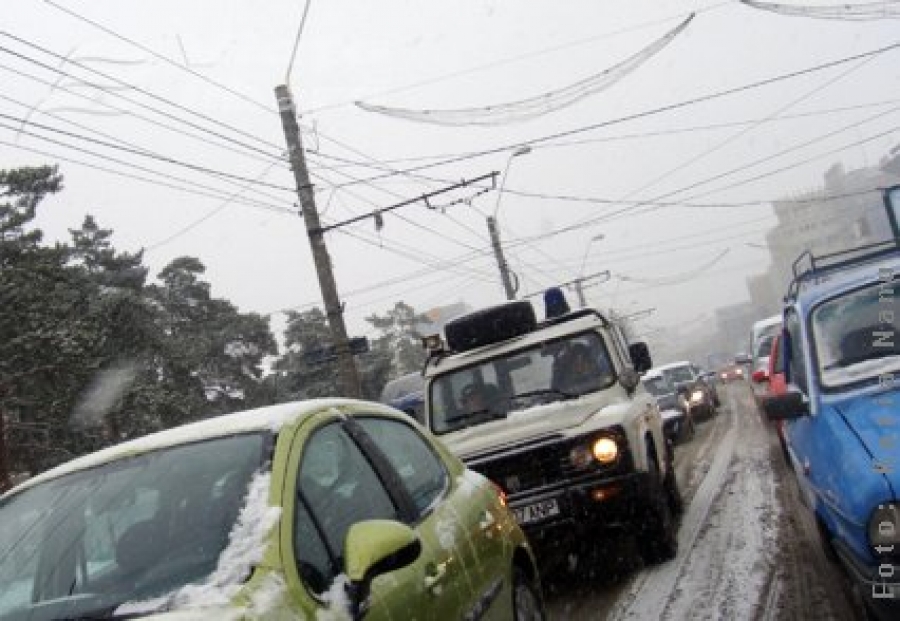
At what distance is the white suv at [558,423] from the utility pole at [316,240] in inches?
309

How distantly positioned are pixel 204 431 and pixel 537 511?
3.87 metres

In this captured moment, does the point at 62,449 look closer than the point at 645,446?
No

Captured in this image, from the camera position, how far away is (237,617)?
7.44 ft

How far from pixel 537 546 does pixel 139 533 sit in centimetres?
431

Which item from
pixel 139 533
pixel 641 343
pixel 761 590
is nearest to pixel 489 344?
pixel 641 343

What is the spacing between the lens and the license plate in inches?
259

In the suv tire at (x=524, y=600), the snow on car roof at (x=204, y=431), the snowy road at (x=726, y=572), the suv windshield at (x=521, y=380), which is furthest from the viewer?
the suv windshield at (x=521, y=380)

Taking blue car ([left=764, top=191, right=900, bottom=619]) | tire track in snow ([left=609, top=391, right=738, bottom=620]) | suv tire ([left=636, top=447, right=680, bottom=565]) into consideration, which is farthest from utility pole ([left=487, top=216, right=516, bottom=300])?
blue car ([left=764, top=191, right=900, bottom=619])

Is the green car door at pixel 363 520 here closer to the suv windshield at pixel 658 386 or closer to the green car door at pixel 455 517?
the green car door at pixel 455 517

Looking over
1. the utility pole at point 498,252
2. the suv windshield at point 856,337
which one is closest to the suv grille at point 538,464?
the suv windshield at point 856,337

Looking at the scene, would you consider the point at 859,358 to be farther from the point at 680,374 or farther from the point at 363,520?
the point at 680,374

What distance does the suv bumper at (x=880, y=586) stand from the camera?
3463 mm

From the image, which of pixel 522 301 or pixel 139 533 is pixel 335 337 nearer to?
pixel 522 301

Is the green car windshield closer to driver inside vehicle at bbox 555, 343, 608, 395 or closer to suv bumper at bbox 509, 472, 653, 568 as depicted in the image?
suv bumper at bbox 509, 472, 653, 568
